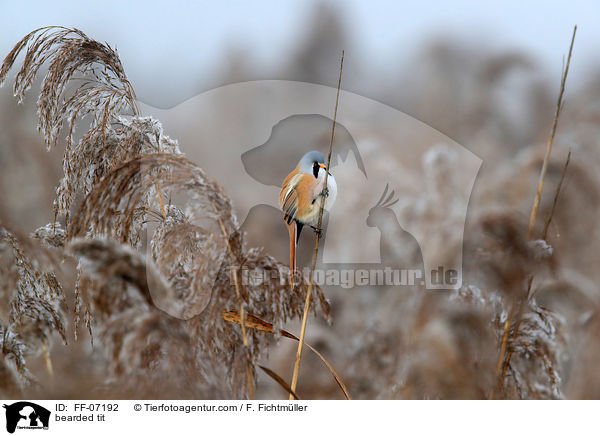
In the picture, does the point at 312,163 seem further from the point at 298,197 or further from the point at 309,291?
the point at 309,291

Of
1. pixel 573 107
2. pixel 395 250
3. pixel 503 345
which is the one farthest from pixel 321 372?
pixel 573 107

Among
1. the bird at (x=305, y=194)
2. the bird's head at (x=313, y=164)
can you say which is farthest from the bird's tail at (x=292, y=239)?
the bird's head at (x=313, y=164)

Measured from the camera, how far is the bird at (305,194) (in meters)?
1.21

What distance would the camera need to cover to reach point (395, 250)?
1346 millimetres

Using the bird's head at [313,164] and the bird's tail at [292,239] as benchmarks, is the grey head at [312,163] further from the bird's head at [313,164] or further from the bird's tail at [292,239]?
the bird's tail at [292,239]

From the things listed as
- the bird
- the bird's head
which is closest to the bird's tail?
the bird

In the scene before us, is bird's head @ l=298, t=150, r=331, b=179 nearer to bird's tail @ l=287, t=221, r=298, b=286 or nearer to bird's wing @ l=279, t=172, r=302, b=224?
bird's wing @ l=279, t=172, r=302, b=224

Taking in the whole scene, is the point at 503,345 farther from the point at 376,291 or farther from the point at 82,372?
the point at 82,372

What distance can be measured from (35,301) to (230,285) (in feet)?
1.63

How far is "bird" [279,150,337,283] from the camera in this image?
47.7 inches

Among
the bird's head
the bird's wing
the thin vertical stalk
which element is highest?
the bird's head

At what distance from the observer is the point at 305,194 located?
4.00ft

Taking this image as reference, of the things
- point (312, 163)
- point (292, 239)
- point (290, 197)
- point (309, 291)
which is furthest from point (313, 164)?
point (309, 291)

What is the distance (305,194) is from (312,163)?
9 cm
